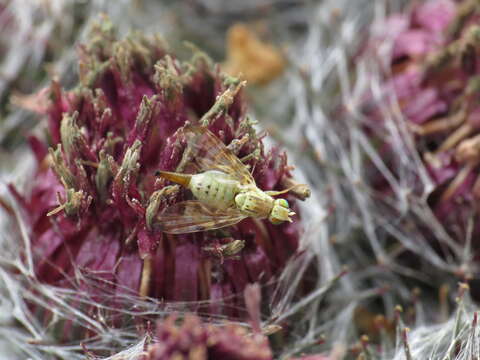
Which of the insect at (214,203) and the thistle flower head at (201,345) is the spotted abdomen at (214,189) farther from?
the thistle flower head at (201,345)

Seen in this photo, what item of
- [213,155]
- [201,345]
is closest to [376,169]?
[213,155]

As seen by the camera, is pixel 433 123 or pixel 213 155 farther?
pixel 433 123

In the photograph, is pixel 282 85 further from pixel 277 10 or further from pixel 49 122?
pixel 49 122

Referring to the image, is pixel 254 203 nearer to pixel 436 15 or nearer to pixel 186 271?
pixel 186 271

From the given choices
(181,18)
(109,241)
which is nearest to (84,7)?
(181,18)

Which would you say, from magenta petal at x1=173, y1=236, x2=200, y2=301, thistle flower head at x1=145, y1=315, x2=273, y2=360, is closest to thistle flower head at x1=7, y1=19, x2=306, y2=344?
magenta petal at x1=173, y1=236, x2=200, y2=301

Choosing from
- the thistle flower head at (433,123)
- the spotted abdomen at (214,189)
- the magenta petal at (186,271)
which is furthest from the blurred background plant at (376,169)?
the spotted abdomen at (214,189)
